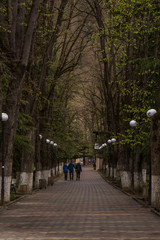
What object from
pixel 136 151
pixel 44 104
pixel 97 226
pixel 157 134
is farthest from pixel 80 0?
pixel 97 226

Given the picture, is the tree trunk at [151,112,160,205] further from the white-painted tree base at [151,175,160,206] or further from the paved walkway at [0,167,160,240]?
the paved walkway at [0,167,160,240]

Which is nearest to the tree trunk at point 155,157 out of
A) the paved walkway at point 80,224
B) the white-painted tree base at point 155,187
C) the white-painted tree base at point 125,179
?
the white-painted tree base at point 155,187

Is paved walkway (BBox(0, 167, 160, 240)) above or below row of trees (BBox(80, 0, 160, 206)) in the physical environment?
below

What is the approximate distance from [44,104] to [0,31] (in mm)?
16929

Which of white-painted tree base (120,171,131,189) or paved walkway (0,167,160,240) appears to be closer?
paved walkway (0,167,160,240)

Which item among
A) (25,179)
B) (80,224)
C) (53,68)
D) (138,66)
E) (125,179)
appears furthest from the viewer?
(53,68)

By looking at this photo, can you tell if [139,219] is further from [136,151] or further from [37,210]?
[136,151]

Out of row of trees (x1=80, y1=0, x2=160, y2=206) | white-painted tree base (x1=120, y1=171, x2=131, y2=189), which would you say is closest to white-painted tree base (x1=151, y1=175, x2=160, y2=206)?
row of trees (x1=80, y1=0, x2=160, y2=206)

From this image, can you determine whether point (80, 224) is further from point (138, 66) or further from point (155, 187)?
point (138, 66)

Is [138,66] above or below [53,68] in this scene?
below

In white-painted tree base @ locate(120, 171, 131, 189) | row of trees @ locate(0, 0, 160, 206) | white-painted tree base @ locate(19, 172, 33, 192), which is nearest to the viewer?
row of trees @ locate(0, 0, 160, 206)

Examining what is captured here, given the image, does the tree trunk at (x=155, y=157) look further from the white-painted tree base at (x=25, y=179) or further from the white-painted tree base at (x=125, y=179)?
the white-painted tree base at (x=125, y=179)

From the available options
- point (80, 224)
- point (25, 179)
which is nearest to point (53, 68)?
point (25, 179)

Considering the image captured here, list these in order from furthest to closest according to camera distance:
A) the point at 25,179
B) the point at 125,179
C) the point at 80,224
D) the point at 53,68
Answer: the point at 53,68
the point at 125,179
the point at 25,179
the point at 80,224
